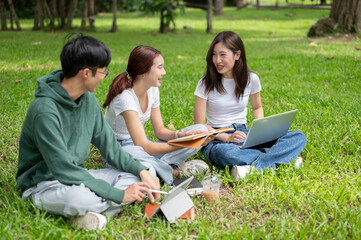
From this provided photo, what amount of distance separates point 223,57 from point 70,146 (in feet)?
5.16

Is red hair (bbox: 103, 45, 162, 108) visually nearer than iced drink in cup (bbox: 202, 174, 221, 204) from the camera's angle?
No

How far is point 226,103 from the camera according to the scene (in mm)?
3484

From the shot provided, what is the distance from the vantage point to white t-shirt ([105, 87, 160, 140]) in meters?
2.88

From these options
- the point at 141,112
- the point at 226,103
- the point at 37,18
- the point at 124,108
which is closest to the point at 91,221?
the point at 124,108

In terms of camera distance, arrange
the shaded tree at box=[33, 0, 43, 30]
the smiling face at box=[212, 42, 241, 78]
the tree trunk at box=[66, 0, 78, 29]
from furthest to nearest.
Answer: the shaded tree at box=[33, 0, 43, 30]
the tree trunk at box=[66, 0, 78, 29]
the smiling face at box=[212, 42, 241, 78]

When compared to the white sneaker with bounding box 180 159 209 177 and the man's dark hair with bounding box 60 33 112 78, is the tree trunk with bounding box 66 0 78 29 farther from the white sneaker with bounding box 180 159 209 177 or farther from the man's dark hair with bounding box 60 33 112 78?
the man's dark hair with bounding box 60 33 112 78

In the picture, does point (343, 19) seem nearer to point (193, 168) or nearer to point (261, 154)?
point (261, 154)

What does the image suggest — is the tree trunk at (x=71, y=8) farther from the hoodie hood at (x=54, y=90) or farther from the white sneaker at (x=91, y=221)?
the white sneaker at (x=91, y=221)

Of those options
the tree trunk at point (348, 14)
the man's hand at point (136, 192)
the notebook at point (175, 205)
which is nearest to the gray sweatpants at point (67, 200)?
the man's hand at point (136, 192)

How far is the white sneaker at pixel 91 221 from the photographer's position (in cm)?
222

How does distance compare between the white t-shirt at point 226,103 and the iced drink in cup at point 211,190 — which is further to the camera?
the white t-shirt at point 226,103

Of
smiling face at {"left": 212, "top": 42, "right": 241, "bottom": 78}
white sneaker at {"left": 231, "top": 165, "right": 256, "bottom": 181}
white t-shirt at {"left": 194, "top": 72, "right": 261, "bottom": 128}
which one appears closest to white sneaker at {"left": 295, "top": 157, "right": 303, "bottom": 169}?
white sneaker at {"left": 231, "top": 165, "right": 256, "bottom": 181}

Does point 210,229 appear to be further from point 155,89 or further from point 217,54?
point 217,54

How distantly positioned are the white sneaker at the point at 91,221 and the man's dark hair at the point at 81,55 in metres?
0.81
